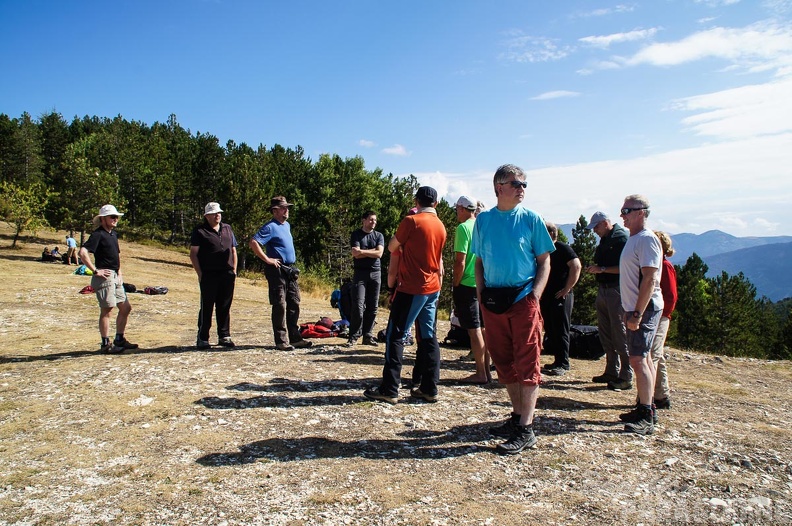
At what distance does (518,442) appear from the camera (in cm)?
A: 441

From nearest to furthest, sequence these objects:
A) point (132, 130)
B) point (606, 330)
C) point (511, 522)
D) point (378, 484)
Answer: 1. point (511, 522)
2. point (378, 484)
3. point (606, 330)
4. point (132, 130)

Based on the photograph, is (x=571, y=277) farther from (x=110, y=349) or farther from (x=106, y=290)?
(x=110, y=349)

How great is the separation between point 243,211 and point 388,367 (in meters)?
29.8

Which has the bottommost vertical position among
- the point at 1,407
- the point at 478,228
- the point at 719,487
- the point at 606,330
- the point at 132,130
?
the point at 1,407

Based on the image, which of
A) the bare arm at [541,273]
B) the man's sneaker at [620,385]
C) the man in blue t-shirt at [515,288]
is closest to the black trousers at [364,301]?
the man's sneaker at [620,385]

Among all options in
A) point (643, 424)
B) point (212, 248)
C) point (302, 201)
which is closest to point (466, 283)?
point (643, 424)

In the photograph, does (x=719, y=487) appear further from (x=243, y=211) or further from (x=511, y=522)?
(x=243, y=211)

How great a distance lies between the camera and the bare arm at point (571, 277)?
696 cm

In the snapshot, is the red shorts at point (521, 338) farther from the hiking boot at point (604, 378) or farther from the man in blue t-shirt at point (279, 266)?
the man in blue t-shirt at point (279, 266)

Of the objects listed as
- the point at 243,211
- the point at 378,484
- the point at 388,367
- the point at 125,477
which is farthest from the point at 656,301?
the point at 243,211

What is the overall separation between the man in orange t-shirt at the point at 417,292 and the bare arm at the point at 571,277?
2385 millimetres

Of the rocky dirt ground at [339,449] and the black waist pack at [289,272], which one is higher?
the black waist pack at [289,272]

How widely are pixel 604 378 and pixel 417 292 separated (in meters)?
3.45

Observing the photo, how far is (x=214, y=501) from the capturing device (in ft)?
11.4
